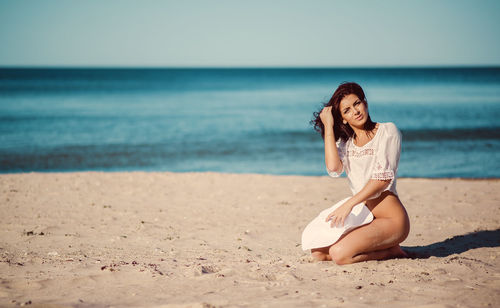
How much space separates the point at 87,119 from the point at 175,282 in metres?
22.4

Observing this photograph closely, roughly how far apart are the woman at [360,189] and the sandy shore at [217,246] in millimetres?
195

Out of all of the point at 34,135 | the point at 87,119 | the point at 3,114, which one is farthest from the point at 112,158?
the point at 3,114

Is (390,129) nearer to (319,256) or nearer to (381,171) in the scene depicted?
(381,171)

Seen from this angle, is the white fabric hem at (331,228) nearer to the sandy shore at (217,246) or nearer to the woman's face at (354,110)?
the sandy shore at (217,246)

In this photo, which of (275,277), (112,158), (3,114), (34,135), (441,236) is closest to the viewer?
(275,277)

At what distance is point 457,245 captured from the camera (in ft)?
17.3

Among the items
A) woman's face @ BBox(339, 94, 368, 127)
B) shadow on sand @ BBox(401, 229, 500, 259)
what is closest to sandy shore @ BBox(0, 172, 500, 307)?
shadow on sand @ BBox(401, 229, 500, 259)

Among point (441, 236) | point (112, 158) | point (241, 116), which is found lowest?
point (441, 236)

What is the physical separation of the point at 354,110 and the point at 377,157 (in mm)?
516

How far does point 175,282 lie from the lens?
3758 mm

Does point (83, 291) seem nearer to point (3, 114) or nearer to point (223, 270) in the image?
point (223, 270)

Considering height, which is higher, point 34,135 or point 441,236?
point 34,135

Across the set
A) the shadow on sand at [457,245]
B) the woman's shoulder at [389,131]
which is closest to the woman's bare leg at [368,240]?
the shadow on sand at [457,245]

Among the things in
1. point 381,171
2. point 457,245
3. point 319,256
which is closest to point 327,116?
point 381,171
